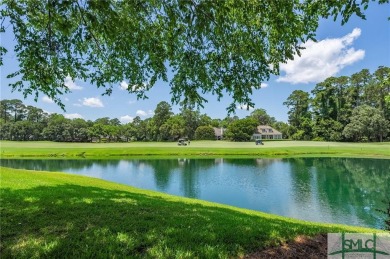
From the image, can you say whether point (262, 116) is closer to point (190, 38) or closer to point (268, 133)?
point (268, 133)

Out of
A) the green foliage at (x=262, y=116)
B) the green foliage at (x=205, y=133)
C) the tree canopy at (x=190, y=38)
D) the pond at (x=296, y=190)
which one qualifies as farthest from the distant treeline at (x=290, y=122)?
the tree canopy at (x=190, y=38)

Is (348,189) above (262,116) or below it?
below

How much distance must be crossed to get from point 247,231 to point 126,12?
5.20m

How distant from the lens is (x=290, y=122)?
95.5m

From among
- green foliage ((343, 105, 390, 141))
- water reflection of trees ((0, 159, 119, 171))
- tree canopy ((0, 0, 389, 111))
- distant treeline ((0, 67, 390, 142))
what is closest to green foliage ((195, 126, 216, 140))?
distant treeline ((0, 67, 390, 142))

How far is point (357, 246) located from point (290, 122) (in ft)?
314

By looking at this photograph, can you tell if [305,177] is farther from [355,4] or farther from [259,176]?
[355,4]

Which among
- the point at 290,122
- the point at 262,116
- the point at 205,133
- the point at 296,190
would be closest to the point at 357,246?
the point at 296,190

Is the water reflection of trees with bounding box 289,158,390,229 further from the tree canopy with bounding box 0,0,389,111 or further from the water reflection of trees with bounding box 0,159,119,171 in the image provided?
the water reflection of trees with bounding box 0,159,119,171

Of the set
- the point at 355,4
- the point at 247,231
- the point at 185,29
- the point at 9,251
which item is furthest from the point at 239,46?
the point at 9,251

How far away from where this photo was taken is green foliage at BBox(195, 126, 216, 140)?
302ft

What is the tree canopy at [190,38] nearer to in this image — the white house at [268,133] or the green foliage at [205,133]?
the green foliage at [205,133]

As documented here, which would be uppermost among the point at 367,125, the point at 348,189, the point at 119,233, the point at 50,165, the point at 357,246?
the point at 367,125

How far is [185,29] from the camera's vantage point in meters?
5.46
